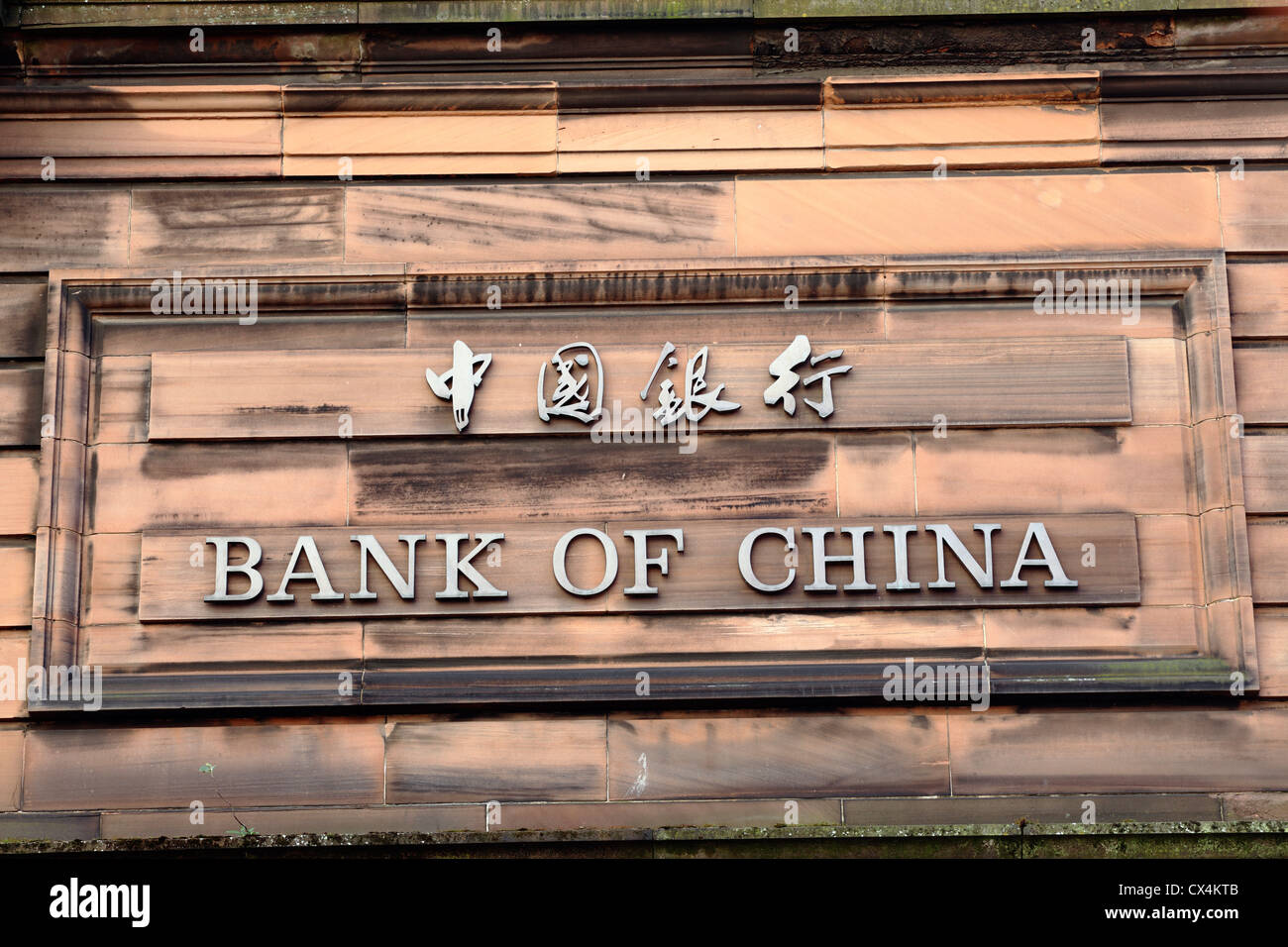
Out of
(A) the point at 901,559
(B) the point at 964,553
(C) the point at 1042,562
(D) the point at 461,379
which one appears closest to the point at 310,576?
(D) the point at 461,379

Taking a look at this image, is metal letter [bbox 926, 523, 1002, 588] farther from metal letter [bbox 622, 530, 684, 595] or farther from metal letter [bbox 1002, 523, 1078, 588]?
metal letter [bbox 622, 530, 684, 595]

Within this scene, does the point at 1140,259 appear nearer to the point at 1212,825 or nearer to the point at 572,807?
the point at 1212,825

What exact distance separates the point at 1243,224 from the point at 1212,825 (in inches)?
156

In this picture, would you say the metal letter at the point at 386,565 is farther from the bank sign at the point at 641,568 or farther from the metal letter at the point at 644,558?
the metal letter at the point at 644,558

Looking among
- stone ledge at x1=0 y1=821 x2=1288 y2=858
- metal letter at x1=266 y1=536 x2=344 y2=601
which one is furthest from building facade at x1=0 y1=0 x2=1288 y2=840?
stone ledge at x1=0 y1=821 x2=1288 y2=858

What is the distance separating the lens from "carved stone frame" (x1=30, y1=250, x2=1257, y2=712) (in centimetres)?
926

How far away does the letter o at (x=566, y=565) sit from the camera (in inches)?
373

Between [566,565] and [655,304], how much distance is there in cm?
178

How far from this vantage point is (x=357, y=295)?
9.93 meters

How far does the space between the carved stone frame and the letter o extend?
1.57 ft

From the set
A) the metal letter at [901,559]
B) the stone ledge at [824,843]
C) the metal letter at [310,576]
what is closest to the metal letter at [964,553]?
the metal letter at [901,559]

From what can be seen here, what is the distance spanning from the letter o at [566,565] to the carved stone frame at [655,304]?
0.48 meters

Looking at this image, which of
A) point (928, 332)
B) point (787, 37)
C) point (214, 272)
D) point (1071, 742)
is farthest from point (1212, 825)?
point (214, 272)

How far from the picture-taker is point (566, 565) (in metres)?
9.52
